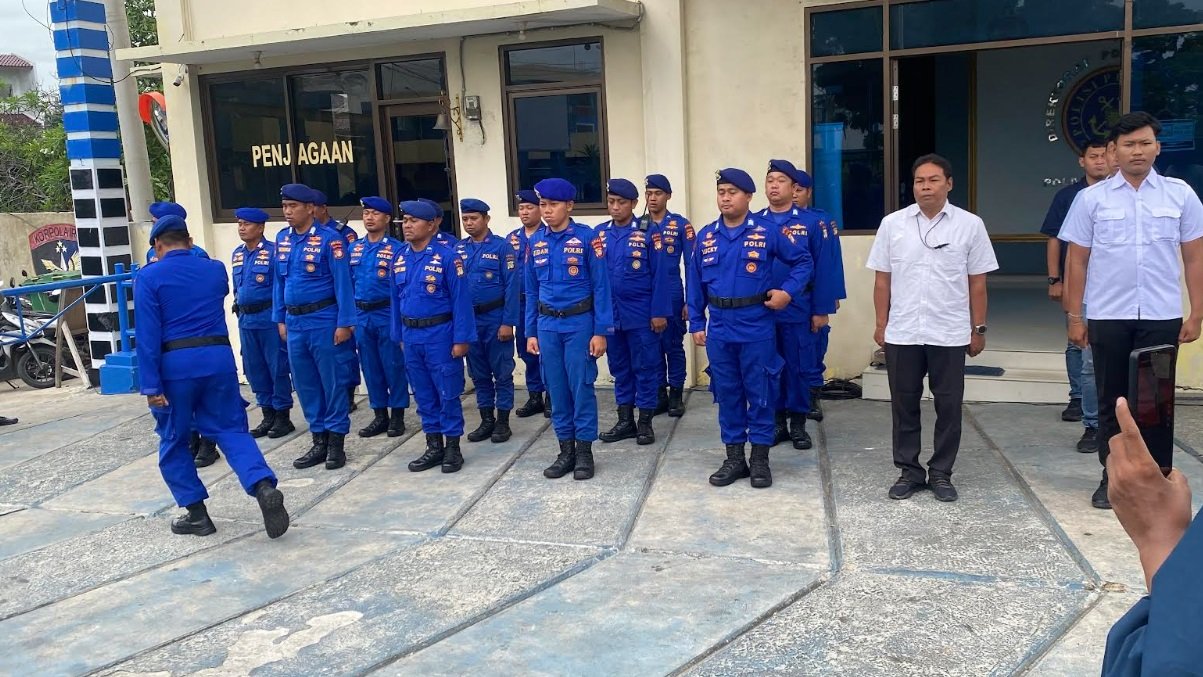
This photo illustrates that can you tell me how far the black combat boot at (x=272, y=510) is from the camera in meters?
5.34

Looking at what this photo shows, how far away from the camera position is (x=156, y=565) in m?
5.16

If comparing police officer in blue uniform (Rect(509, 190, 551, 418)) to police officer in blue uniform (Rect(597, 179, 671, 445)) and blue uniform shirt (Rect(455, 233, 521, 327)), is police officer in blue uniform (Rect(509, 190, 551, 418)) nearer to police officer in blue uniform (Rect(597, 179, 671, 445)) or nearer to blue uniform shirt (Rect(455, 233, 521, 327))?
blue uniform shirt (Rect(455, 233, 521, 327))

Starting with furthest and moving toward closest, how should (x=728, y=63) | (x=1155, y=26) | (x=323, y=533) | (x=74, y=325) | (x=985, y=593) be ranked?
(x=74, y=325), (x=728, y=63), (x=1155, y=26), (x=323, y=533), (x=985, y=593)

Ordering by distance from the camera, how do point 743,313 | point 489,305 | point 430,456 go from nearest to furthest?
point 743,313
point 430,456
point 489,305

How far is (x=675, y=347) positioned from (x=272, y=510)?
3.40 m

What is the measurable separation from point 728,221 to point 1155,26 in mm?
3875

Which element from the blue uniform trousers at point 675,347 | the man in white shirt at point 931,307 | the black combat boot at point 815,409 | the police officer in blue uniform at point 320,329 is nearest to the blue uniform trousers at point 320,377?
the police officer in blue uniform at point 320,329

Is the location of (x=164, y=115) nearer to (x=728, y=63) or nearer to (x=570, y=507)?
(x=728, y=63)

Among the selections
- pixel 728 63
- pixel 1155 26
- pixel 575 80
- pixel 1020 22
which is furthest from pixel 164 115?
pixel 1155 26

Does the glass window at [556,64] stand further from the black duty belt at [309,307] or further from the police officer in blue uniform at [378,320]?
the black duty belt at [309,307]

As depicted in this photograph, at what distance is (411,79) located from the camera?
31.0 ft

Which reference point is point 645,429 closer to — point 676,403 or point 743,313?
point 676,403

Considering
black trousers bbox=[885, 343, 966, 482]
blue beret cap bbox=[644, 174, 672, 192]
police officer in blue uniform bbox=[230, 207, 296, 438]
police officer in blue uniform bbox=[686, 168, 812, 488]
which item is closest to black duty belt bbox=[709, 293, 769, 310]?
police officer in blue uniform bbox=[686, 168, 812, 488]

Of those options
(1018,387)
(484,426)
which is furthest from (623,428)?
(1018,387)
